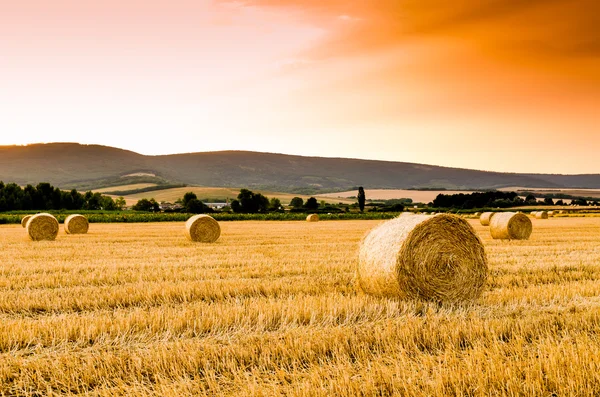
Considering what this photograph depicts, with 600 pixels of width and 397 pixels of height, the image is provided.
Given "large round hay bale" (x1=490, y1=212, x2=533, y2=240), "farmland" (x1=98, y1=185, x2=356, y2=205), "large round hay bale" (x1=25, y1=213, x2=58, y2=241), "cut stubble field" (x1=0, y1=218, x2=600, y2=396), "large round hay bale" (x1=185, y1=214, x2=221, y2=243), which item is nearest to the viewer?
"cut stubble field" (x1=0, y1=218, x2=600, y2=396)

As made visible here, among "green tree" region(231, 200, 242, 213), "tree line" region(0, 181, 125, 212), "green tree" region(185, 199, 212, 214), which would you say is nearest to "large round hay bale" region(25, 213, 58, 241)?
"green tree" region(185, 199, 212, 214)

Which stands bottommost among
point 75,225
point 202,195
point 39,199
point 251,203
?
point 75,225

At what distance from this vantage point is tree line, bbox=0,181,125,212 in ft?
214

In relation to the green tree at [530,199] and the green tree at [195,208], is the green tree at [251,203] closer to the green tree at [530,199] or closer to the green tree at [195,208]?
the green tree at [195,208]

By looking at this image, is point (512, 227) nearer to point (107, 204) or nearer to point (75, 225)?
point (75, 225)

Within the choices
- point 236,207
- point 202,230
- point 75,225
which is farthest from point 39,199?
point 202,230

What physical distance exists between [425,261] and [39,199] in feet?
223

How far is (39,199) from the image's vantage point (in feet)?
222

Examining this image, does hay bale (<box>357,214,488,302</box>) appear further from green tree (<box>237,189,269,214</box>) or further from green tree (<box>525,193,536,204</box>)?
green tree (<box>525,193,536,204</box>)

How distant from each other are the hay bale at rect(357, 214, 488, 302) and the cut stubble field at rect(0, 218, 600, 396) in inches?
17.2

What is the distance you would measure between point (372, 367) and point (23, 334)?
397cm

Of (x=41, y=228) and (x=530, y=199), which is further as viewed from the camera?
(x=530, y=199)

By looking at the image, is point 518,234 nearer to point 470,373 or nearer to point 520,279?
point 520,279

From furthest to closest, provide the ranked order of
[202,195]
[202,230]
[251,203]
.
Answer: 1. [202,195]
2. [251,203]
3. [202,230]
